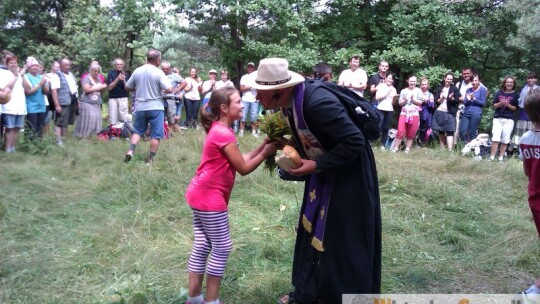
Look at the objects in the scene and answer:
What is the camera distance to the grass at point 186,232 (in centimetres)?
362

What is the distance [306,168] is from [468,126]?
842 cm

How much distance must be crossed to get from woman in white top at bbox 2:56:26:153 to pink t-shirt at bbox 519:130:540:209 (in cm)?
747

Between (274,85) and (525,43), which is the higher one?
(525,43)

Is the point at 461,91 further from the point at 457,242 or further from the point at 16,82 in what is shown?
the point at 16,82

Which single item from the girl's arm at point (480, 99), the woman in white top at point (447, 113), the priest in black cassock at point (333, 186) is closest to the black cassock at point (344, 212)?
the priest in black cassock at point (333, 186)

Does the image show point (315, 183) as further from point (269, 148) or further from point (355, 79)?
point (355, 79)

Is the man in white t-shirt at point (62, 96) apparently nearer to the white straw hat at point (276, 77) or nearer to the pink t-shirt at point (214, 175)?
the pink t-shirt at point (214, 175)

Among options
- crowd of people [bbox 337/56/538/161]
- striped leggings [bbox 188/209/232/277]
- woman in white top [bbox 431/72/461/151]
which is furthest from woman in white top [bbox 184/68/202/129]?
striped leggings [bbox 188/209/232/277]

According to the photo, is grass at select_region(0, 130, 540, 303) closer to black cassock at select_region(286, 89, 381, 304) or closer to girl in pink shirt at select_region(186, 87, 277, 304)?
girl in pink shirt at select_region(186, 87, 277, 304)

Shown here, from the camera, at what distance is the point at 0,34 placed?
16.8 metres

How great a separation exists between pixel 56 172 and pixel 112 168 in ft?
2.46

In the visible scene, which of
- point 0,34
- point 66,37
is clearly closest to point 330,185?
point 66,37

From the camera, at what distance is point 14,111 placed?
26.1 feet

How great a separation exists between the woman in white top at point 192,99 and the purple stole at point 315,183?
9.33m
